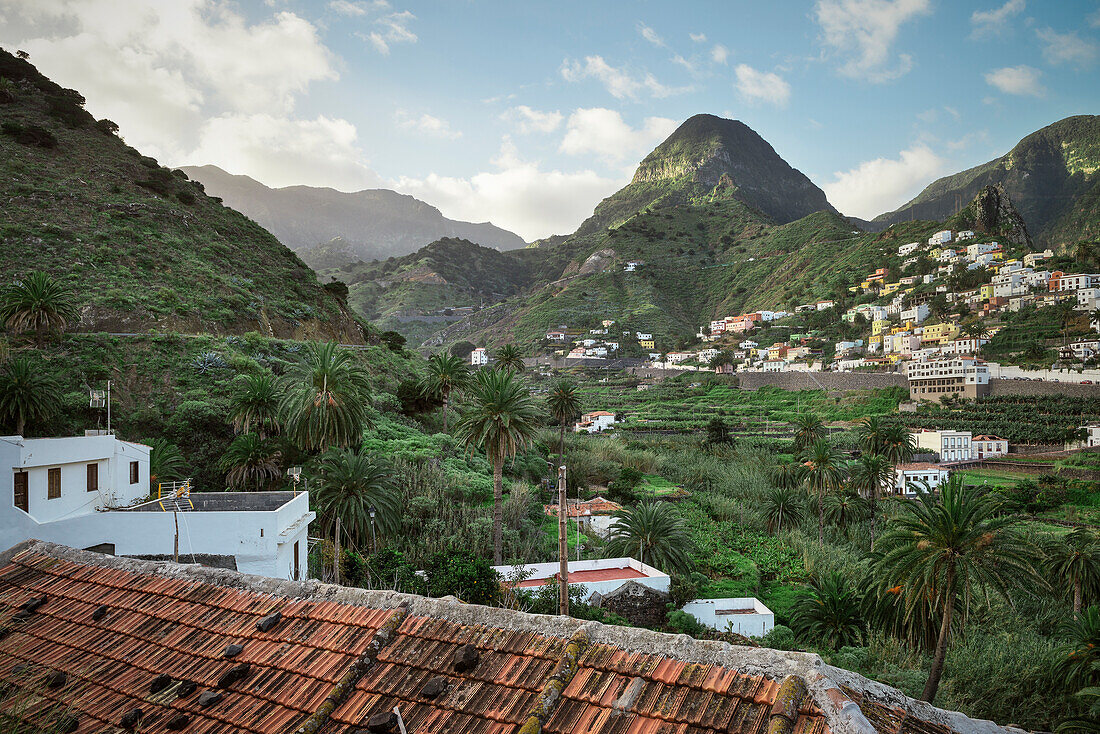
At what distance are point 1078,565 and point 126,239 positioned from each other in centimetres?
5365

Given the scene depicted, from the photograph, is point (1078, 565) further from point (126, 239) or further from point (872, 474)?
point (126, 239)

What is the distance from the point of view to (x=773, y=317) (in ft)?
390

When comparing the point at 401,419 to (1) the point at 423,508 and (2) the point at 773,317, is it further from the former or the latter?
(2) the point at 773,317

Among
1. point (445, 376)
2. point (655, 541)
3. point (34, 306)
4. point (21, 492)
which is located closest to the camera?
point (21, 492)

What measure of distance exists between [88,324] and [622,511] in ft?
98.4

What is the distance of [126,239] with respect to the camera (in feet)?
123

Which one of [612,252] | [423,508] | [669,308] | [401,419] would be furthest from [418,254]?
[423,508]

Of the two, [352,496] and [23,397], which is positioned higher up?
[23,397]

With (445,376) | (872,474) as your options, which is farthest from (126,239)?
(872,474)

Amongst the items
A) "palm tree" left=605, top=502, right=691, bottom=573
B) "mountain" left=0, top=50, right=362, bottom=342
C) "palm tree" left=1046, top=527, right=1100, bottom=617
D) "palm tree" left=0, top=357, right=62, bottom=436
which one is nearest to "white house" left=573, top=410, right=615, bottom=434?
"mountain" left=0, top=50, right=362, bottom=342

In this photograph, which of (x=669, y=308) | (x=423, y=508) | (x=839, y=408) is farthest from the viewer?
(x=669, y=308)

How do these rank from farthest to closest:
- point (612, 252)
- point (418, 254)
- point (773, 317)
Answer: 1. point (418, 254)
2. point (612, 252)
3. point (773, 317)

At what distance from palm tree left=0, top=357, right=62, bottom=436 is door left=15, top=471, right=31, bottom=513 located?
9.23m

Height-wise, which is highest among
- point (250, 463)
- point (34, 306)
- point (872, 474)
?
point (34, 306)
